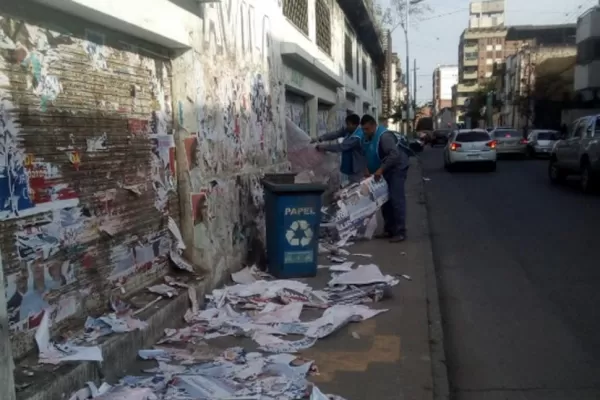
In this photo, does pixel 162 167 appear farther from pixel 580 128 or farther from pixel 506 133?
pixel 506 133

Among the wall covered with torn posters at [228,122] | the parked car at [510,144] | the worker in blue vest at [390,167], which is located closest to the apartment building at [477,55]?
the parked car at [510,144]

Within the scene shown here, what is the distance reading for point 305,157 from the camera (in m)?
11.4

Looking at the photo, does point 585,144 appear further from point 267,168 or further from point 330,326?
point 330,326

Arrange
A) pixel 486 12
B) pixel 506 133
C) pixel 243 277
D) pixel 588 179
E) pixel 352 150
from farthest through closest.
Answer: pixel 486 12 → pixel 506 133 → pixel 588 179 → pixel 352 150 → pixel 243 277

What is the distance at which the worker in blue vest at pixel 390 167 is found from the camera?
9.86m

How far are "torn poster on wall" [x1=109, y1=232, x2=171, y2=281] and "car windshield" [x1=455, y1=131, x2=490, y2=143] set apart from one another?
2004 centimetres

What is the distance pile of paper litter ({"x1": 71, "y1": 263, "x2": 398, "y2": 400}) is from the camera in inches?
165

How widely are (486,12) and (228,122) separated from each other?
149m

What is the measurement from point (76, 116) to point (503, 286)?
5.09 metres

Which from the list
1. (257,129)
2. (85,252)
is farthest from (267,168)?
(85,252)

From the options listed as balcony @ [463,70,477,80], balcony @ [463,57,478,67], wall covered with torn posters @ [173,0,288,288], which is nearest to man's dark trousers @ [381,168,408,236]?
wall covered with torn posters @ [173,0,288,288]

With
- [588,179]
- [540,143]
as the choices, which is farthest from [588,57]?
[588,179]

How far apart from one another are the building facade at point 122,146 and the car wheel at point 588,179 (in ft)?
31.7

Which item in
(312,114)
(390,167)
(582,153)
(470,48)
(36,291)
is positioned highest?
(470,48)
